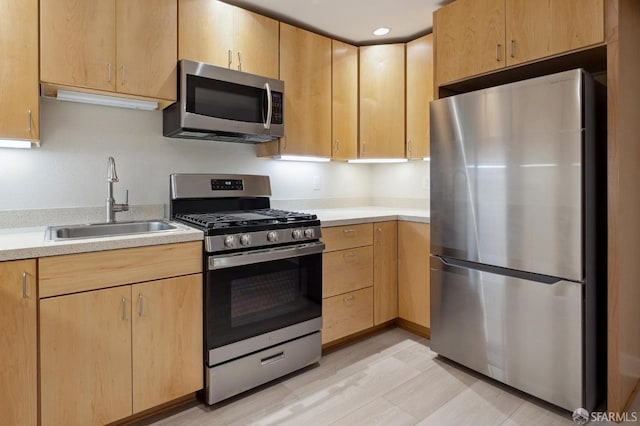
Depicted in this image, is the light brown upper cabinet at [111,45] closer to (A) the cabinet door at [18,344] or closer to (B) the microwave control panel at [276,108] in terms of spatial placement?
(B) the microwave control panel at [276,108]

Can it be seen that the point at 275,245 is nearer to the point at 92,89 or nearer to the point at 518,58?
the point at 92,89

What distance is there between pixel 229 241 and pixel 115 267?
1.68ft

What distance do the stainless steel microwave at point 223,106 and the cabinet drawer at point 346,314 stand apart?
117cm

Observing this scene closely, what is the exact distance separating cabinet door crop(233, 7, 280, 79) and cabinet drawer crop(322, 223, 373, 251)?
43.7 inches

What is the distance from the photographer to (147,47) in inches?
77.6

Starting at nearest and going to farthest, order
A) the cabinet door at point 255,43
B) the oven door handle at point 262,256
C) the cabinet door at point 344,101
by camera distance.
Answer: the oven door handle at point 262,256
the cabinet door at point 255,43
the cabinet door at point 344,101

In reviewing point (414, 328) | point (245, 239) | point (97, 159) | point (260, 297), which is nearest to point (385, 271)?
point (414, 328)

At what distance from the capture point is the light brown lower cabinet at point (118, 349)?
1507mm

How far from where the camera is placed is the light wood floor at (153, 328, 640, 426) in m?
1.78

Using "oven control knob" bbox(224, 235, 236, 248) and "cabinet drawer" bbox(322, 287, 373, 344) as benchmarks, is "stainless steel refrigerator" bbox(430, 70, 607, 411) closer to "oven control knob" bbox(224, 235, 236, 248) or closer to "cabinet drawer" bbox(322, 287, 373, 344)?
"cabinet drawer" bbox(322, 287, 373, 344)

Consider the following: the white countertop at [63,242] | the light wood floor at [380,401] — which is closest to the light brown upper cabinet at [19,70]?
the white countertop at [63,242]

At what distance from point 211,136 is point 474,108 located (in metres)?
1.58

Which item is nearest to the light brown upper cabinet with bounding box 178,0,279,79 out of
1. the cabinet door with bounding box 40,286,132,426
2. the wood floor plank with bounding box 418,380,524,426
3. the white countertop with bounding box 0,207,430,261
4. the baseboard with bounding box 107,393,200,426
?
the white countertop with bounding box 0,207,430,261

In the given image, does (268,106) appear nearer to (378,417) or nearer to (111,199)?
(111,199)
